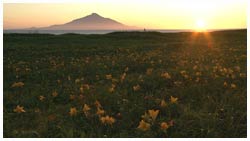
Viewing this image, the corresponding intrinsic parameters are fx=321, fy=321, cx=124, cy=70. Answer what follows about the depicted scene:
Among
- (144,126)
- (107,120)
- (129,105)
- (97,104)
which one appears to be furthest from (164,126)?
(97,104)

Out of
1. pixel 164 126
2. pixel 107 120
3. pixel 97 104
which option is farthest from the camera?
pixel 97 104

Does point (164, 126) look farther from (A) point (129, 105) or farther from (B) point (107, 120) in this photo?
(A) point (129, 105)

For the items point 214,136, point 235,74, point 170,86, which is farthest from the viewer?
point 235,74

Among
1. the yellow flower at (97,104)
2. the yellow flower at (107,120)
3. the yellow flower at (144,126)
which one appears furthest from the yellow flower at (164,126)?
the yellow flower at (97,104)

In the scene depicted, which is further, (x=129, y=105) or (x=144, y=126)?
(x=129, y=105)

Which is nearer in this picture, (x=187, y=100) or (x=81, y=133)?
(x=81, y=133)

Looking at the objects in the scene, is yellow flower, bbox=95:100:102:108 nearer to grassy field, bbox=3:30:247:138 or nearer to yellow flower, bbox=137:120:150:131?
grassy field, bbox=3:30:247:138

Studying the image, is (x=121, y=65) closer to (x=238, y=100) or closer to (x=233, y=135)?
(x=238, y=100)

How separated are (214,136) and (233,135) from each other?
296 millimetres

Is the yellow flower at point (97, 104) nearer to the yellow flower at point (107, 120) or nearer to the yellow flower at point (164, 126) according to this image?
the yellow flower at point (107, 120)

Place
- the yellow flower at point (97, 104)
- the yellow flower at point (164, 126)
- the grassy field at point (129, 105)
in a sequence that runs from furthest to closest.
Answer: the yellow flower at point (97, 104) < the grassy field at point (129, 105) < the yellow flower at point (164, 126)

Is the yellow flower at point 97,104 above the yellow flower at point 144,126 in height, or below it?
above

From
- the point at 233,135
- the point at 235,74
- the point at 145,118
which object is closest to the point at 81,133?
the point at 145,118

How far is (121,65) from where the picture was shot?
9969 mm
